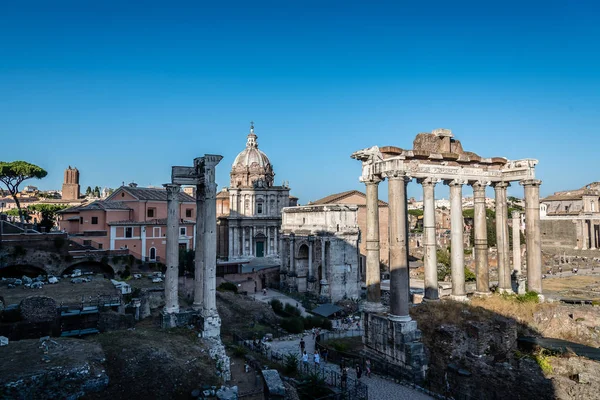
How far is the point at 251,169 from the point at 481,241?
1338 inches

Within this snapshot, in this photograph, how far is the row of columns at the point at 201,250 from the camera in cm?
1509

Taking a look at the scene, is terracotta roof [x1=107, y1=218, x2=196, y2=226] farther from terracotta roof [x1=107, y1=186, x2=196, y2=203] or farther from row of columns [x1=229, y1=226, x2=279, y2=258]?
row of columns [x1=229, y1=226, x2=279, y2=258]

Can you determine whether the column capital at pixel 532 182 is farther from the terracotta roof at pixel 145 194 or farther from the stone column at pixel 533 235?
the terracotta roof at pixel 145 194

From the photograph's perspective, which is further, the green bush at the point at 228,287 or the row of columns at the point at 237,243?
the row of columns at the point at 237,243

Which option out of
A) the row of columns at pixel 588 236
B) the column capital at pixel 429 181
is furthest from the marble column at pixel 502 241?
the row of columns at pixel 588 236

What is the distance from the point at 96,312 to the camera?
17.8 m

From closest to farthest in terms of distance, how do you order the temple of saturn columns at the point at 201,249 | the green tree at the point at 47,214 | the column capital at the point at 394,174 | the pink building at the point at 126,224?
the column capital at the point at 394,174, the temple of saturn columns at the point at 201,249, the pink building at the point at 126,224, the green tree at the point at 47,214

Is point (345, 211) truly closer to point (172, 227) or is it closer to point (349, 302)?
point (349, 302)

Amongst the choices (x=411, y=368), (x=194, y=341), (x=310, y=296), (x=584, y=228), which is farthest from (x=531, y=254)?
(x=584, y=228)

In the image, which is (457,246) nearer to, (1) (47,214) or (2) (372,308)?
(2) (372,308)

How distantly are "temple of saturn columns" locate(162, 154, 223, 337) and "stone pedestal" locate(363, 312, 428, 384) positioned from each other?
18.4 feet

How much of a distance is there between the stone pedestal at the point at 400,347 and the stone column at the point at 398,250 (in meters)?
0.33

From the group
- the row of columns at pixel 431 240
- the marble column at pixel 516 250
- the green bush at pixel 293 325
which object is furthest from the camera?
the green bush at pixel 293 325

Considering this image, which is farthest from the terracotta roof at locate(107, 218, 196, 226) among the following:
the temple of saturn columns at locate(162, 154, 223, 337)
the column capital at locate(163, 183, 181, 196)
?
the column capital at locate(163, 183, 181, 196)
